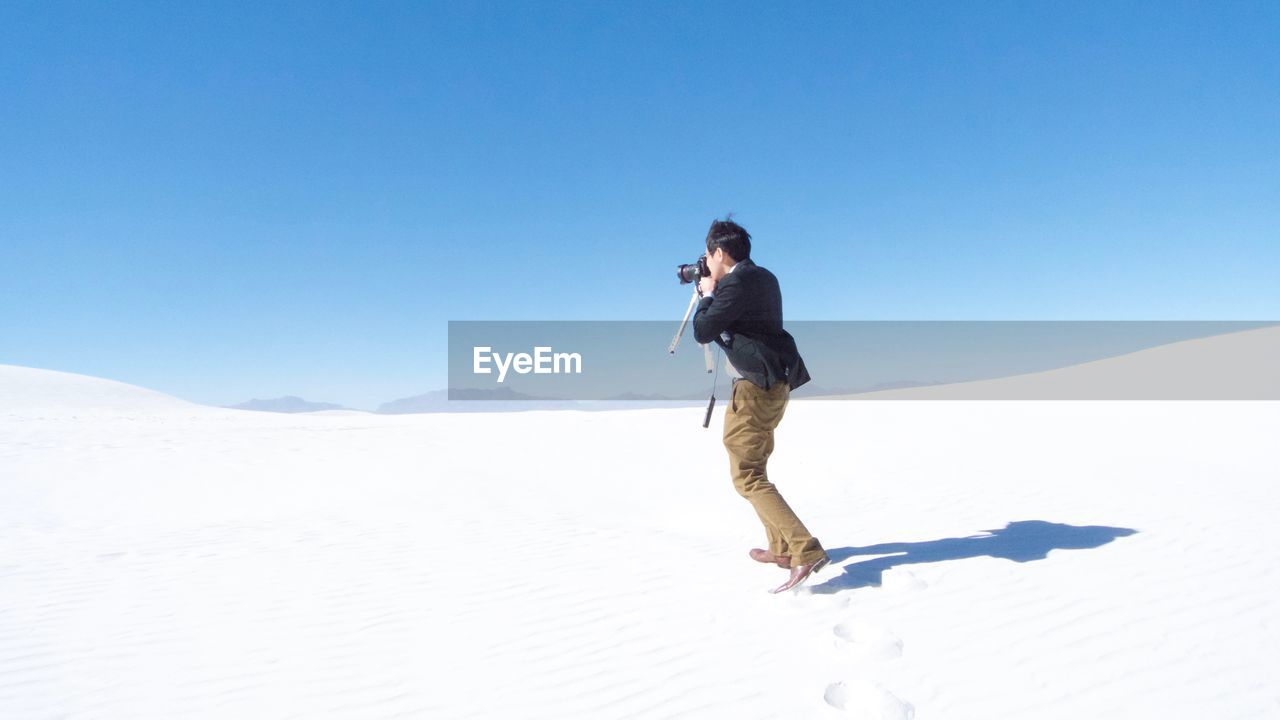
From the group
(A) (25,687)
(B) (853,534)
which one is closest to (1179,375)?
(B) (853,534)

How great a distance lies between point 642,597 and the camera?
399 centimetres

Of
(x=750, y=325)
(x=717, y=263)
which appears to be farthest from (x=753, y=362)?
(x=717, y=263)

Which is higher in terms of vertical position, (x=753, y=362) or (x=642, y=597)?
(x=753, y=362)

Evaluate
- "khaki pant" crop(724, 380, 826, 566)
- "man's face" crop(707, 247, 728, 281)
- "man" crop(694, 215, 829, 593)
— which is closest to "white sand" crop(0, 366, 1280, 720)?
"khaki pant" crop(724, 380, 826, 566)

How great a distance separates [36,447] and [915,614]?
48.6 ft

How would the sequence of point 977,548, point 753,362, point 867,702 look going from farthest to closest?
point 977,548 → point 753,362 → point 867,702

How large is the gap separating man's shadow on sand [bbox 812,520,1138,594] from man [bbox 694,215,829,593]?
1.55 feet

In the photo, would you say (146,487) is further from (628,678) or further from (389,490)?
(628,678)

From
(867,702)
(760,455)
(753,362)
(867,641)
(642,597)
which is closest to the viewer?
(867,702)

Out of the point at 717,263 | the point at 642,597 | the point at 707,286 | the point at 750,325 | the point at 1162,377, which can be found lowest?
the point at 642,597

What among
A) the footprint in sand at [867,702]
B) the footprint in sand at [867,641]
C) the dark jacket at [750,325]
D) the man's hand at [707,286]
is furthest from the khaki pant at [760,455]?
the footprint in sand at [867,702]

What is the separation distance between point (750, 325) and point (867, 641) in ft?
5.82

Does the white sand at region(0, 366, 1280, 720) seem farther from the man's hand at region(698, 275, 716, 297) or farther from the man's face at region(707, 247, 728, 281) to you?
the man's face at region(707, 247, 728, 281)

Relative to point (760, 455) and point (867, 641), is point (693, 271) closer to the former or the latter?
point (760, 455)
